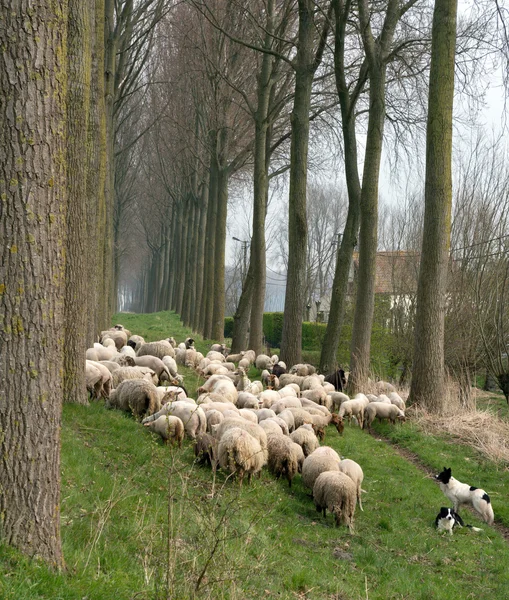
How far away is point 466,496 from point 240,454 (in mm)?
3067

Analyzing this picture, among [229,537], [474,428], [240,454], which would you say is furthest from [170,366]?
[229,537]

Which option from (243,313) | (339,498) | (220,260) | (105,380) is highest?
(220,260)

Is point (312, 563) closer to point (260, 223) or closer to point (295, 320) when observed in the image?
point (295, 320)

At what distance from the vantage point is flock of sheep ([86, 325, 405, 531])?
26.8 feet

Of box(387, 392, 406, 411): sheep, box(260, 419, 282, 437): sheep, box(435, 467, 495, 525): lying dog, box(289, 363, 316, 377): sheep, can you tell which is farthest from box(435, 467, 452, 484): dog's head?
box(289, 363, 316, 377): sheep

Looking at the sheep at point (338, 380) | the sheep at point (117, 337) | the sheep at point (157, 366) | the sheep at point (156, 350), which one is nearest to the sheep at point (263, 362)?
the sheep at point (338, 380)

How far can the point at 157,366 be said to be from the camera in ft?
43.4

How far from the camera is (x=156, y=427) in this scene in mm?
9117

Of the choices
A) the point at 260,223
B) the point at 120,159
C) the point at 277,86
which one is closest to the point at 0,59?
the point at 260,223

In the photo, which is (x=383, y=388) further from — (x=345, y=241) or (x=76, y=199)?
(x=76, y=199)

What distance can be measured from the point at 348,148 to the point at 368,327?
4.93 m

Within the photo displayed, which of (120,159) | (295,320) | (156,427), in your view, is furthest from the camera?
(120,159)

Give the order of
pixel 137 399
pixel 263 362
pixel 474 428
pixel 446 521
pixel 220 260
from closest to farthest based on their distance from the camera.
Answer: pixel 446 521, pixel 137 399, pixel 474 428, pixel 263 362, pixel 220 260

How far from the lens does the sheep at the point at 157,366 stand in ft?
43.4
